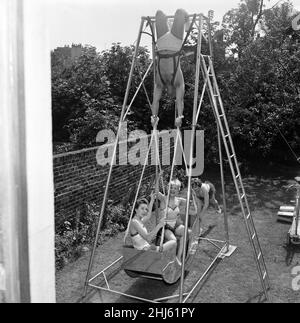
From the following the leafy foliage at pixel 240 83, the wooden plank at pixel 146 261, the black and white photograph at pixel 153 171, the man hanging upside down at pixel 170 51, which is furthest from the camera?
the leafy foliage at pixel 240 83

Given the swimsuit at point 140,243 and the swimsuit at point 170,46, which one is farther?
the swimsuit at point 140,243

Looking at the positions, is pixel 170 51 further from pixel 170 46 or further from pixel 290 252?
pixel 290 252

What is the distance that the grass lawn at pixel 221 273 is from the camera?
4426 millimetres

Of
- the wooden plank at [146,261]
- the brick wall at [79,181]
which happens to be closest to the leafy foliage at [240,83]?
the brick wall at [79,181]

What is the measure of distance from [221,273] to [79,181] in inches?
99.1

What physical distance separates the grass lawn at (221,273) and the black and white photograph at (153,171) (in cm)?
3

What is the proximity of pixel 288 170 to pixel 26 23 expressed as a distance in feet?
36.5

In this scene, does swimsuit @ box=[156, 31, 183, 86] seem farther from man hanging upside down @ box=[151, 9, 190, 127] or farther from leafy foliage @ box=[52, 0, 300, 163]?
leafy foliage @ box=[52, 0, 300, 163]

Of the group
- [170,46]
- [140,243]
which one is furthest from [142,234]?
[170,46]

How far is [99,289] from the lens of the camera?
458 centimetres

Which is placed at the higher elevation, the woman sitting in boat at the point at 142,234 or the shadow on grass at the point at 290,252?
the woman sitting in boat at the point at 142,234

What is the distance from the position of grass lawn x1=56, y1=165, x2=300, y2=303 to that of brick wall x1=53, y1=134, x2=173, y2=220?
2.59 ft

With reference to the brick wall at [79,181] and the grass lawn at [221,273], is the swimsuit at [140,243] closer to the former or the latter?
the grass lawn at [221,273]
